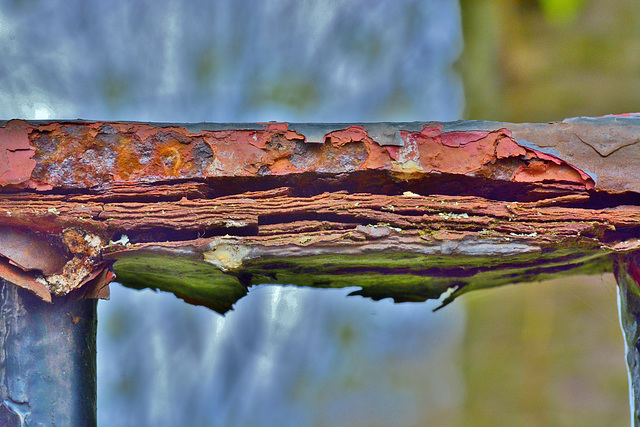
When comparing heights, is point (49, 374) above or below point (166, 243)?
below

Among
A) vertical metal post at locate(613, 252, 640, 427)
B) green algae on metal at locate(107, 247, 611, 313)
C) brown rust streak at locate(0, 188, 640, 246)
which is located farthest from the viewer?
vertical metal post at locate(613, 252, 640, 427)

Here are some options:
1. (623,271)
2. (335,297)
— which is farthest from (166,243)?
(335,297)

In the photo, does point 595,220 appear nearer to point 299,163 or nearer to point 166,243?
point 299,163

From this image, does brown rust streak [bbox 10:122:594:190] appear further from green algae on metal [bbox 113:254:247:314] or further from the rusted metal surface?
green algae on metal [bbox 113:254:247:314]

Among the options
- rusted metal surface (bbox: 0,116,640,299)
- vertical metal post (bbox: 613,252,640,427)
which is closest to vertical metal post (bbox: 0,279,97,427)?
rusted metal surface (bbox: 0,116,640,299)

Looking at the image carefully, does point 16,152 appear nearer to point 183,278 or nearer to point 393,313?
point 183,278

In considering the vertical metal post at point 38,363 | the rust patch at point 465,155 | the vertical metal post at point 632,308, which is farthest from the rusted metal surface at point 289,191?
the vertical metal post at point 632,308
